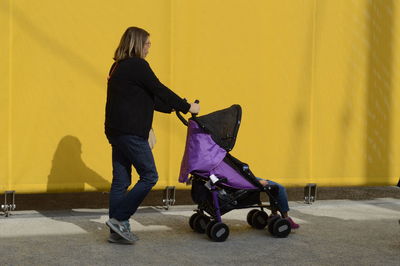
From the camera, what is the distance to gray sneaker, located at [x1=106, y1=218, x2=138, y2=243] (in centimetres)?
515

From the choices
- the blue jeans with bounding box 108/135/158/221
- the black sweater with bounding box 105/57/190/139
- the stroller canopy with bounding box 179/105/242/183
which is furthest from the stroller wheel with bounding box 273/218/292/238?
the black sweater with bounding box 105/57/190/139

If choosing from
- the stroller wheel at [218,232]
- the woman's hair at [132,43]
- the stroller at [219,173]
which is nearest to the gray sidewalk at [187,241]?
the stroller wheel at [218,232]

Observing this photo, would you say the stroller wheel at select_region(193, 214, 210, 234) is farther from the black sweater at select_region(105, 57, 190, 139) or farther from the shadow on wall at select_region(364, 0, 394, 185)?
the shadow on wall at select_region(364, 0, 394, 185)

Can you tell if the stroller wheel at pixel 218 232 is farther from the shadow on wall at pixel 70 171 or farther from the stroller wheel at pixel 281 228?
the shadow on wall at pixel 70 171

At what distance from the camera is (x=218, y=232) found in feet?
17.3

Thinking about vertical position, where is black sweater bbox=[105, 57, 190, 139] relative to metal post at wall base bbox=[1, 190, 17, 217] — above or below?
above

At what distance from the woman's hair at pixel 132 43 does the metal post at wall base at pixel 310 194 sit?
285 cm

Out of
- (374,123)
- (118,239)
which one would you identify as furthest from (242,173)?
(374,123)

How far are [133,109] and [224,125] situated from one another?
0.72 meters

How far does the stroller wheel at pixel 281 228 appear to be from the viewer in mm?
5461

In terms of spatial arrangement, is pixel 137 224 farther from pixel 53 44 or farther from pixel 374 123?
pixel 374 123

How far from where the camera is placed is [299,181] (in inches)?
289

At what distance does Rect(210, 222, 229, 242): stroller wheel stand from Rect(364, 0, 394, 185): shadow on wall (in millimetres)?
2841

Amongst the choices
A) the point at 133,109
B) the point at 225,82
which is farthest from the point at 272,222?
the point at 225,82
